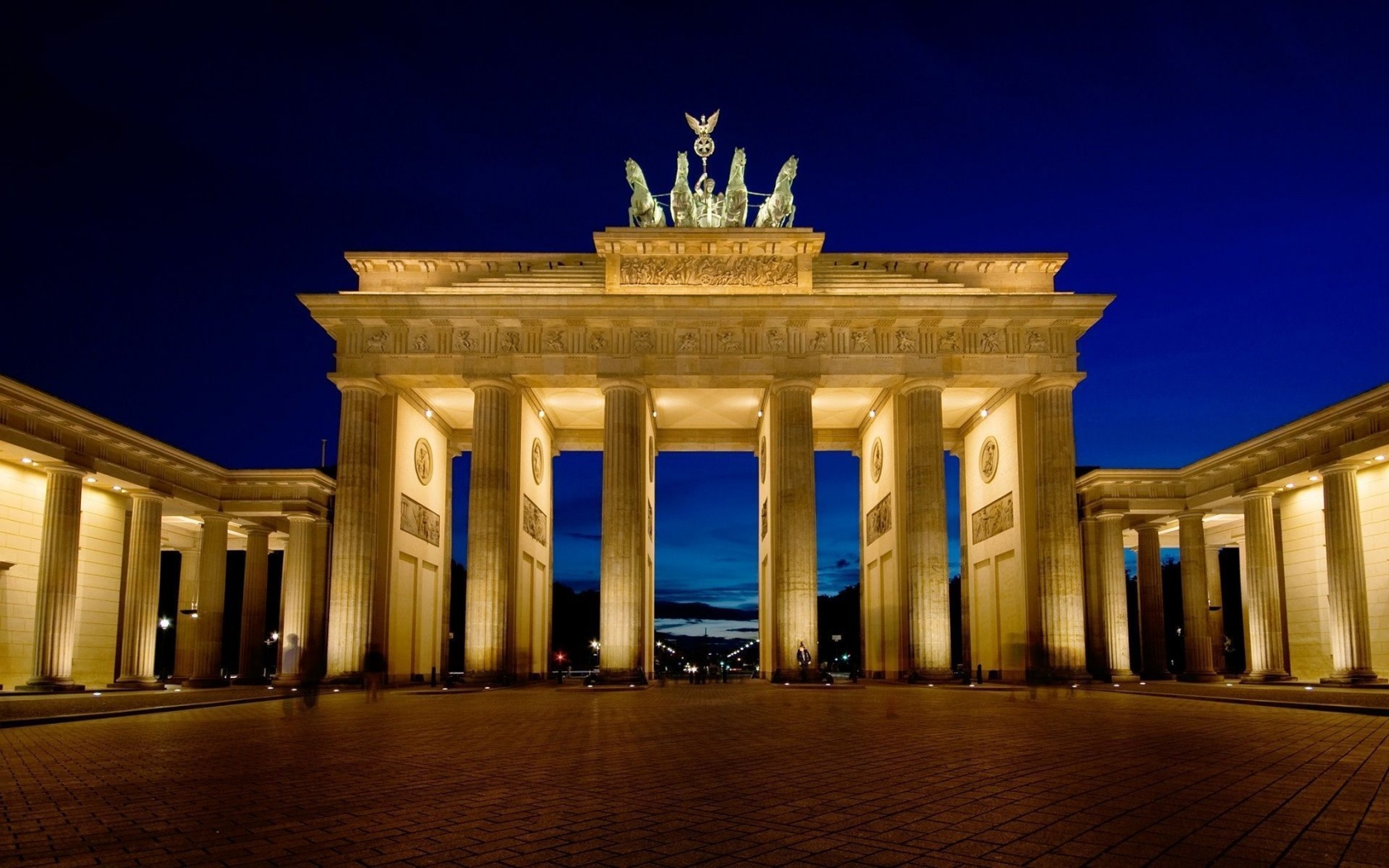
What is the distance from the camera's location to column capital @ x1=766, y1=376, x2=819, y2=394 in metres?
37.1

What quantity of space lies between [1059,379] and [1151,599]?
16.4 metres

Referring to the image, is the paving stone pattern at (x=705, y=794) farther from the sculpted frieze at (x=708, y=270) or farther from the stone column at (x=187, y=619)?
the stone column at (x=187, y=619)

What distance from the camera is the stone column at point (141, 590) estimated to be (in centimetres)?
3753

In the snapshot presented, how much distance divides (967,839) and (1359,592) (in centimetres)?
3226

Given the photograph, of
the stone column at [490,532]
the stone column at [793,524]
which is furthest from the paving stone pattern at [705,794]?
the stone column at [793,524]

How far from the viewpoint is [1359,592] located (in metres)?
32.3

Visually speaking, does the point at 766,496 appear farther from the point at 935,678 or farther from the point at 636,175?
the point at 636,175

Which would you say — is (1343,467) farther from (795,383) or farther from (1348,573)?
(795,383)

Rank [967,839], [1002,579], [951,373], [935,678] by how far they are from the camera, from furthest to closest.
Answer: [1002,579], [951,373], [935,678], [967,839]

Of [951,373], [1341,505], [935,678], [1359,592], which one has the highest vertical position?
[951,373]

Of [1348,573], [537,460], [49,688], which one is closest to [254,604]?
[49,688]

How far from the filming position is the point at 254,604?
4562 centimetres

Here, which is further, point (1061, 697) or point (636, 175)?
point (636, 175)

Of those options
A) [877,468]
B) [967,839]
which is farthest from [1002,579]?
[967,839]
